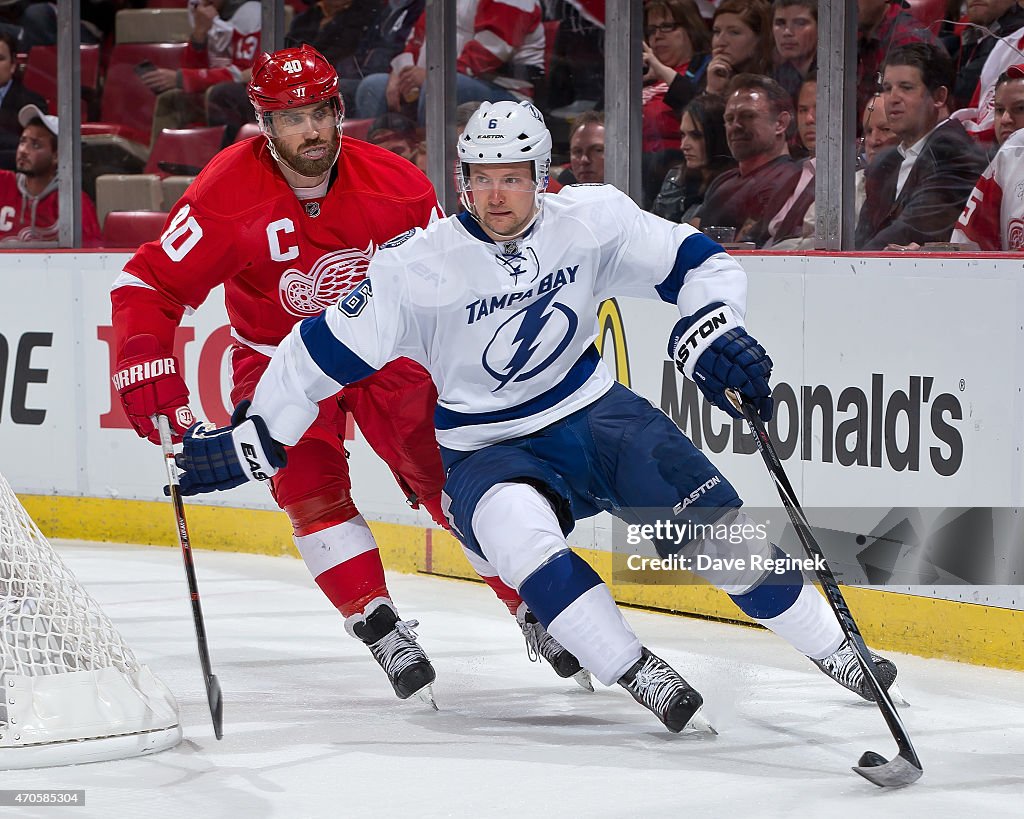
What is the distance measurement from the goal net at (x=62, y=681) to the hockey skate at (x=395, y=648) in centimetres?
46

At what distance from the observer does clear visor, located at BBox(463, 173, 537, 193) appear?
304 cm

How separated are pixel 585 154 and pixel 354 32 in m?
1.18

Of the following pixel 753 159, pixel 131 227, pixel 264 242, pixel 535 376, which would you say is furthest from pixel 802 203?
pixel 131 227

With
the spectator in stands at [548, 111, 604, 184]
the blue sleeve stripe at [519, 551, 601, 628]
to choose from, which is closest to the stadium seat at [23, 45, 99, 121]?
the spectator in stands at [548, 111, 604, 184]

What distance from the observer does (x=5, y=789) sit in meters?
2.68

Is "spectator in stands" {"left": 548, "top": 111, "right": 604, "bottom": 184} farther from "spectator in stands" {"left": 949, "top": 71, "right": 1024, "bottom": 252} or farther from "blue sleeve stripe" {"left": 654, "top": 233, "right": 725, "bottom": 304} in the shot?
"blue sleeve stripe" {"left": 654, "top": 233, "right": 725, "bottom": 304}

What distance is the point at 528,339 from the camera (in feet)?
10.2

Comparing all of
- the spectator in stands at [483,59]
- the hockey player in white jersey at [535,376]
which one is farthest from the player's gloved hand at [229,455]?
the spectator in stands at [483,59]

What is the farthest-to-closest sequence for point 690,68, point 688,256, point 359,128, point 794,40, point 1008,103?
point 359,128 → point 690,68 → point 794,40 → point 1008,103 → point 688,256

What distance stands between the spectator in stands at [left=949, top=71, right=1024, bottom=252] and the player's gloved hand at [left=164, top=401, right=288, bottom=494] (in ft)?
5.74

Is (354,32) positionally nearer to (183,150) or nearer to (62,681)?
(183,150)

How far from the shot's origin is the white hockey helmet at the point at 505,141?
302 centimetres

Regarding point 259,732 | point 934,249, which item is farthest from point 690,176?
point 259,732

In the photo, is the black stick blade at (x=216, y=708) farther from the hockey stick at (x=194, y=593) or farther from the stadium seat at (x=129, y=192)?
the stadium seat at (x=129, y=192)
